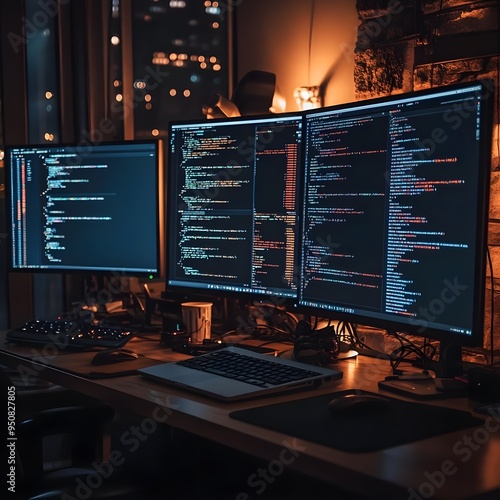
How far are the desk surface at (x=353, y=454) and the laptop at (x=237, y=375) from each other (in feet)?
0.06

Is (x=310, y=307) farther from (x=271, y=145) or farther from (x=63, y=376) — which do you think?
(x=63, y=376)

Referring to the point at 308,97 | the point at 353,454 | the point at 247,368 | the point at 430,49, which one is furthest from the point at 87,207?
the point at 353,454

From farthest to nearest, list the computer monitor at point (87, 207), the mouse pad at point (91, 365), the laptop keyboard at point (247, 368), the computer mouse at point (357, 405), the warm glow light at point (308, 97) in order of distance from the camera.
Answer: the warm glow light at point (308, 97)
the computer monitor at point (87, 207)
the mouse pad at point (91, 365)
the laptop keyboard at point (247, 368)
the computer mouse at point (357, 405)

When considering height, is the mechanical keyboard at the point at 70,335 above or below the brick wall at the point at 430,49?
below

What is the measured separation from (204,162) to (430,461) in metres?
1.13

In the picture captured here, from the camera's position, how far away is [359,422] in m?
1.20

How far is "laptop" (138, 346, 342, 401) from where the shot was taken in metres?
1.39

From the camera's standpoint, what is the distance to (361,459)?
103 centimetres

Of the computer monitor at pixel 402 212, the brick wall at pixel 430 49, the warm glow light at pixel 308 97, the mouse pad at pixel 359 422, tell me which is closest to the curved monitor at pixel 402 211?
the computer monitor at pixel 402 212

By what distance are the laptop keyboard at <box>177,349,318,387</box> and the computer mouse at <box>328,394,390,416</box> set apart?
199 mm

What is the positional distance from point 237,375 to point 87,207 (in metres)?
0.95

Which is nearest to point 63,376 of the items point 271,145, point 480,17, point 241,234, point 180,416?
point 180,416

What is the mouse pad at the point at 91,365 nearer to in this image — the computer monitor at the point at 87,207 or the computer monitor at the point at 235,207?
the computer monitor at the point at 235,207

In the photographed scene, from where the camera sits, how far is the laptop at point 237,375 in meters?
1.39
